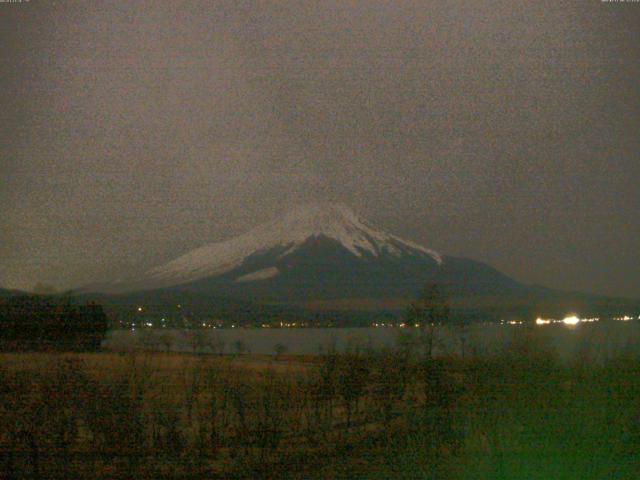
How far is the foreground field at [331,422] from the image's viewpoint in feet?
30.8

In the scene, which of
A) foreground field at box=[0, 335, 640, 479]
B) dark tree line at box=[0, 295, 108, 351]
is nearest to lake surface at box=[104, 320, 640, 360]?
foreground field at box=[0, 335, 640, 479]

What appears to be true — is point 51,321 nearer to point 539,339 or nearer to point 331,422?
point 331,422

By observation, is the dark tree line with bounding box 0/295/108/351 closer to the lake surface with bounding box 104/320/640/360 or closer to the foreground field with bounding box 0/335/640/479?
the lake surface with bounding box 104/320/640/360

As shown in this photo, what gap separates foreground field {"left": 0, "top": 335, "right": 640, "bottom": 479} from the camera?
9.40 meters

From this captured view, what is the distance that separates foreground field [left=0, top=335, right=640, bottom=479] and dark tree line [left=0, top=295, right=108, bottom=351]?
47.7 ft

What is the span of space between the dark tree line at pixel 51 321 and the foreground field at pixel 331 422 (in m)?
14.5

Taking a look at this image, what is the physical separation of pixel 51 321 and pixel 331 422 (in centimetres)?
2053

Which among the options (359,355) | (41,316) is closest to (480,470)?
(359,355)

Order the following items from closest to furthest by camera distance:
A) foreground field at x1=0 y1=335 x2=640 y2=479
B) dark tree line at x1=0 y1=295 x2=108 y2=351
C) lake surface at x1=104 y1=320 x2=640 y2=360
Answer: foreground field at x1=0 y1=335 x2=640 y2=479, lake surface at x1=104 y1=320 x2=640 y2=360, dark tree line at x1=0 y1=295 x2=108 y2=351

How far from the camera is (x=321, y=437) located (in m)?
12.8

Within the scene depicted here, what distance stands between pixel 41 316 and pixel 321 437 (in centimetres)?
2115

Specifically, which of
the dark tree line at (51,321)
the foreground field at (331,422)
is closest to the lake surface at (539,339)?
the foreground field at (331,422)

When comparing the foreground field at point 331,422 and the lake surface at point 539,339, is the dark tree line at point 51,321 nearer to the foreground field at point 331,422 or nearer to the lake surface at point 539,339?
the lake surface at point 539,339

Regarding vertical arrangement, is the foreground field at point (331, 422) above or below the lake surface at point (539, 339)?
below
